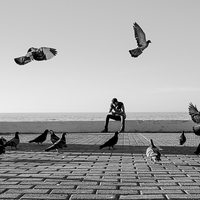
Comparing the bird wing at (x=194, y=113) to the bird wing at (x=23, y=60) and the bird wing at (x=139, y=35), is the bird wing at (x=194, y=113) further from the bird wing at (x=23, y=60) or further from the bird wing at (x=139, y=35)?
the bird wing at (x=23, y=60)

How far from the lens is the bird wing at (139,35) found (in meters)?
7.30

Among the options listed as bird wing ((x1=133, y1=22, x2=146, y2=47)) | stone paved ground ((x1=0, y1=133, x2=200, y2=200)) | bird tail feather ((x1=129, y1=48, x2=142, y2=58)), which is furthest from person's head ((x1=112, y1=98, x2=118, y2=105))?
bird tail feather ((x1=129, y1=48, x2=142, y2=58))

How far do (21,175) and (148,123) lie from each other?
15196 millimetres

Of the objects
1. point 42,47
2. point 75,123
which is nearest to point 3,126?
point 75,123

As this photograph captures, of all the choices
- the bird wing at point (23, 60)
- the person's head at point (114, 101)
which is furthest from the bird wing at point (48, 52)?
the person's head at point (114, 101)

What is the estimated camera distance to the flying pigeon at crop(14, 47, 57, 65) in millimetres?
5773

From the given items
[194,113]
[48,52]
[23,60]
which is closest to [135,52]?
[48,52]

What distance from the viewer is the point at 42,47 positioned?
613cm

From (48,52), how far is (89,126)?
539 inches

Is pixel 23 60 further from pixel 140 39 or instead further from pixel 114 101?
pixel 114 101

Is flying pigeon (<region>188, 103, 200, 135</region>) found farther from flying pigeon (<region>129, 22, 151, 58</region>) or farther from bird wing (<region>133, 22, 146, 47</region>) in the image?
bird wing (<region>133, 22, 146, 47</region>)

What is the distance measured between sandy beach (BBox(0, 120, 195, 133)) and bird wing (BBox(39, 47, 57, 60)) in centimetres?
1343

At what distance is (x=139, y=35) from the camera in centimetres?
746

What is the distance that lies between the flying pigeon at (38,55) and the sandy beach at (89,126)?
13.4 m
